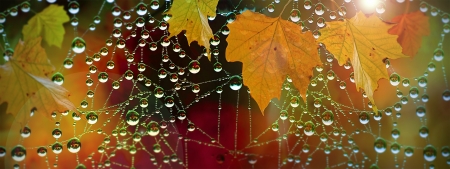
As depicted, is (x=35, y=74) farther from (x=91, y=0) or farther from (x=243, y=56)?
(x=243, y=56)

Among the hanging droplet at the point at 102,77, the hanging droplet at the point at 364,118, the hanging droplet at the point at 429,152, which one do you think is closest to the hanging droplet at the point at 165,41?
the hanging droplet at the point at 102,77

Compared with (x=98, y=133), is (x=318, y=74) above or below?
above

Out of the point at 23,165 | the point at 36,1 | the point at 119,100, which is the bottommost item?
the point at 23,165

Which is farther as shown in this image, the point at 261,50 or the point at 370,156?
the point at 370,156

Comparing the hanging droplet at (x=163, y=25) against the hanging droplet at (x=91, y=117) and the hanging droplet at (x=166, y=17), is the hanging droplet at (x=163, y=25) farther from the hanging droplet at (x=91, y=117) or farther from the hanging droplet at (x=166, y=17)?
the hanging droplet at (x=91, y=117)

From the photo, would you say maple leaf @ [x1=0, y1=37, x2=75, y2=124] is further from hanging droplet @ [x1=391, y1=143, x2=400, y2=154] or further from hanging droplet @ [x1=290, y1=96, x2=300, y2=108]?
hanging droplet @ [x1=391, y1=143, x2=400, y2=154]

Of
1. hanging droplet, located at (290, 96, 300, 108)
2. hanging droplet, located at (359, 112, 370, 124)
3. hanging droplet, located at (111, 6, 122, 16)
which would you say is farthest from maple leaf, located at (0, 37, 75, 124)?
hanging droplet, located at (359, 112, 370, 124)

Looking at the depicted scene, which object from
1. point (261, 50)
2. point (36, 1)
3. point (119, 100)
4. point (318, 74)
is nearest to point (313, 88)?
point (318, 74)
